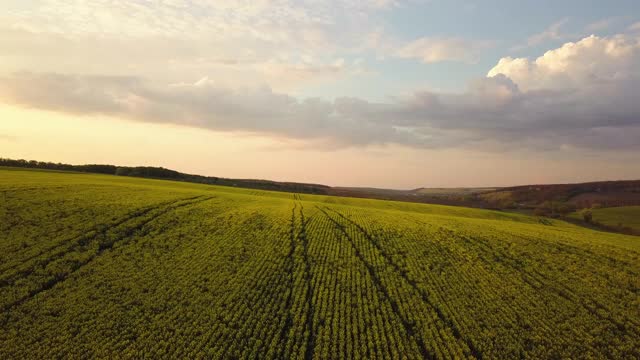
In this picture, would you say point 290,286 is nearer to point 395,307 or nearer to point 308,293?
point 308,293

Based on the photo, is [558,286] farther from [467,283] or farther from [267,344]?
[267,344]

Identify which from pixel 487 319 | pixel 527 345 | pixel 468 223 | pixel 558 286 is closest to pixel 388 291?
pixel 487 319

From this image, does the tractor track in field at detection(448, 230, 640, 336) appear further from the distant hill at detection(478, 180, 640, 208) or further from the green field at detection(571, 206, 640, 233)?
the distant hill at detection(478, 180, 640, 208)

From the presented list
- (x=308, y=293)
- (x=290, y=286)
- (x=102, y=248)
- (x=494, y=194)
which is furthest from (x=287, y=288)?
(x=494, y=194)

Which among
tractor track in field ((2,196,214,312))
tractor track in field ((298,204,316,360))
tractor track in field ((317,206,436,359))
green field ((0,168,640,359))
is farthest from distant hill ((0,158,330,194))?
tractor track in field ((317,206,436,359))

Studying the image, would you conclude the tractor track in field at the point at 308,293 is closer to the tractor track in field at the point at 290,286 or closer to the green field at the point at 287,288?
the green field at the point at 287,288

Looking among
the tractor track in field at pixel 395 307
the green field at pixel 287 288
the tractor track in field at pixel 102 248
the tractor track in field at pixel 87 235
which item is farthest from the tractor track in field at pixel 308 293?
the tractor track in field at pixel 87 235
